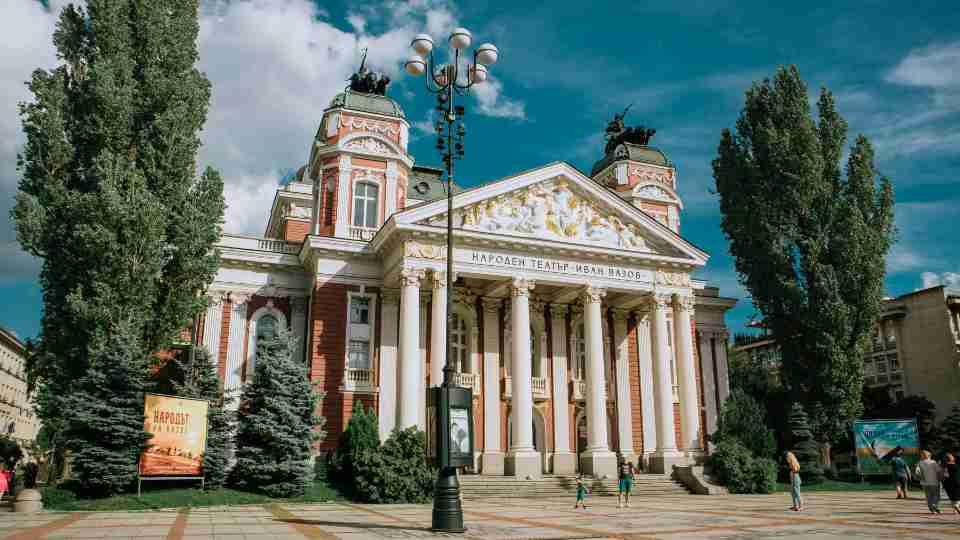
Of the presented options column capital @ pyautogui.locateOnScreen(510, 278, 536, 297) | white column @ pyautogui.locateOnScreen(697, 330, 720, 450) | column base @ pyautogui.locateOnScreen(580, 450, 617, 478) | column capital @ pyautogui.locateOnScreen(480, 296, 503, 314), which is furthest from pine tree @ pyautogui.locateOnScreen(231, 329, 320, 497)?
white column @ pyautogui.locateOnScreen(697, 330, 720, 450)

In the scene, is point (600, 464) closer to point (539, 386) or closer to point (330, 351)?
point (539, 386)

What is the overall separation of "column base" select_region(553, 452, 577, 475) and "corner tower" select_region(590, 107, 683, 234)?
17.0 m

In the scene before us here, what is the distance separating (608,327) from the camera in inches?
1387

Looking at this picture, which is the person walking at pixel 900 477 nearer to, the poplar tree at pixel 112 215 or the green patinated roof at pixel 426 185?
the green patinated roof at pixel 426 185

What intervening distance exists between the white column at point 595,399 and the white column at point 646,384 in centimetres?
363

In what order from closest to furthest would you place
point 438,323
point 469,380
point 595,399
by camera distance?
point 438,323 < point 595,399 < point 469,380

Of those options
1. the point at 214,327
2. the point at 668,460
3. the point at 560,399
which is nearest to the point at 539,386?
the point at 560,399

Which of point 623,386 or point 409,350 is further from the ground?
point 409,350

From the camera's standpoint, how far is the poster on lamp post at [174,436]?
21.8m

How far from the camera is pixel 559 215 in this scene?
3145 centimetres

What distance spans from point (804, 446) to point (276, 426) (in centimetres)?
2350

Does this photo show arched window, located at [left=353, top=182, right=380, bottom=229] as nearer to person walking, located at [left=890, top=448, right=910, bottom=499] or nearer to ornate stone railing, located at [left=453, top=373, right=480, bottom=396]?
ornate stone railing, located at [left=453, top=373, right=480, bottom=396]

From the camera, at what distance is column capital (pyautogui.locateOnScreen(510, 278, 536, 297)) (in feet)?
97.7

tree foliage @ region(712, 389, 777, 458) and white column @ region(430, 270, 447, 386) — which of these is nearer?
white column @ region(430, 270, 447, 386)
